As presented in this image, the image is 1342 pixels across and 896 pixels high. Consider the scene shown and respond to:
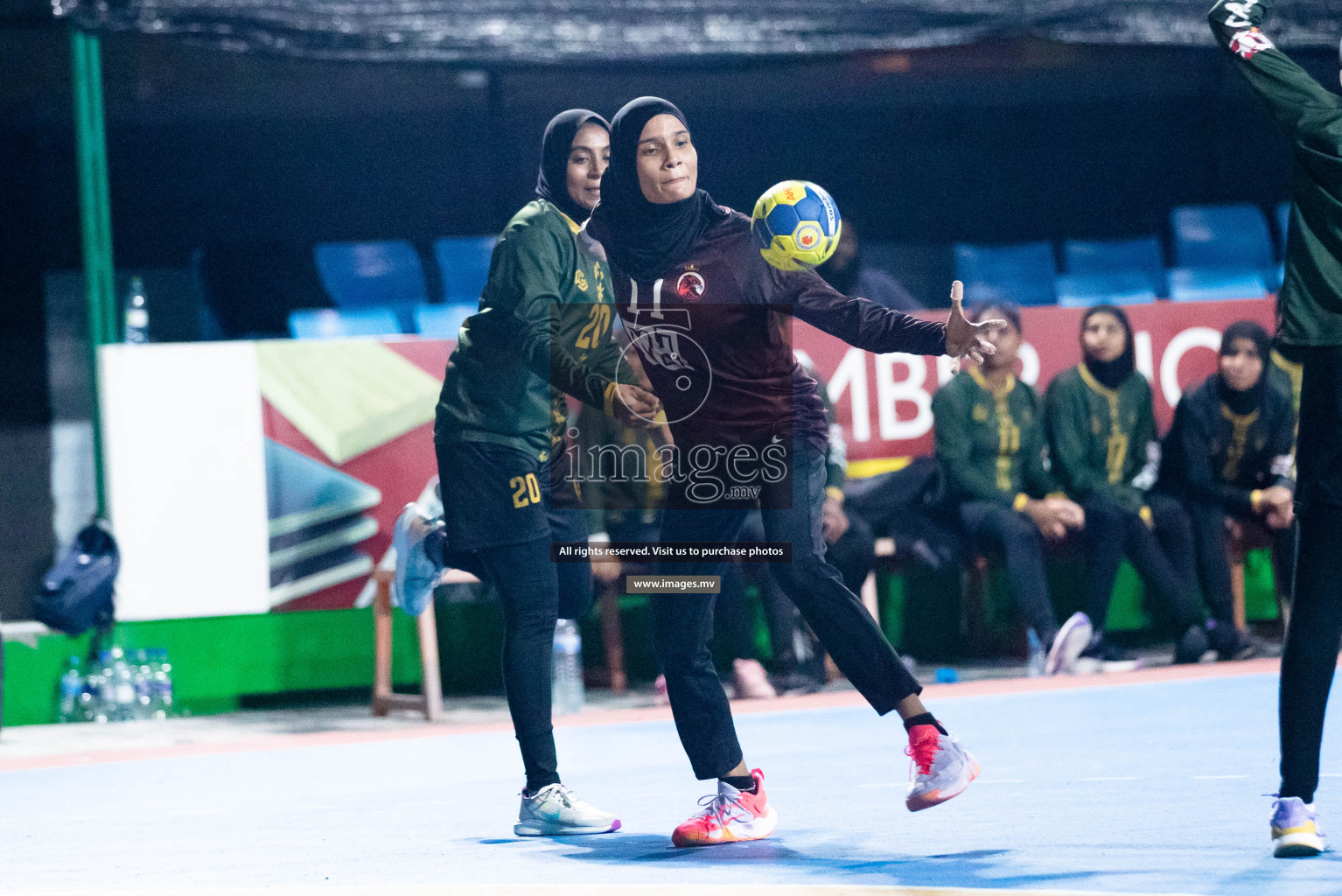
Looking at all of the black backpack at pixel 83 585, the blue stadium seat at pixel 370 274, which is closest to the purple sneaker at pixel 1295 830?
the black backpack at pixel 83 585

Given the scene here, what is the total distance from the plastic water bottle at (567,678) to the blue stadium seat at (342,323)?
2.54 meters

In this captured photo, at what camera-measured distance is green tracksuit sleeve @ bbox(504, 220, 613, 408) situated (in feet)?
14.4

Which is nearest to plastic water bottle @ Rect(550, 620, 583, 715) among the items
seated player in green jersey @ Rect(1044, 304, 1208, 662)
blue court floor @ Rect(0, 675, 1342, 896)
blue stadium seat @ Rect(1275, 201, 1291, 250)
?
blue court floor @ Rect(0, 675, 1342, 896)

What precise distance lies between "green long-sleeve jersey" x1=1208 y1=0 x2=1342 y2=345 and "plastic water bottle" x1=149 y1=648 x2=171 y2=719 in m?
5.68

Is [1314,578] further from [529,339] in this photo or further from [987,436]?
[987,436]

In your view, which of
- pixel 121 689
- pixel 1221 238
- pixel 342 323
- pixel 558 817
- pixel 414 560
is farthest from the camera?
pixel 1221 238

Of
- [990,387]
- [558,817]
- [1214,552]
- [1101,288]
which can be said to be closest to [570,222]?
[558,817]

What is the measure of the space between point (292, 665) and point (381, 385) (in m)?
1.44

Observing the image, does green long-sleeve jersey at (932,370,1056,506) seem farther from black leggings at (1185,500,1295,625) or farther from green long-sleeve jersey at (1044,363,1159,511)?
black leggings at (1185,500,1295,625)

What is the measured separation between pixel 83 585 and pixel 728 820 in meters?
4.27

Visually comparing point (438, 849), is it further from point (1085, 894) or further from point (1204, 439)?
point (1204, 439)

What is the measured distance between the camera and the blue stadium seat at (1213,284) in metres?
9.75

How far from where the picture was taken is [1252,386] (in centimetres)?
812

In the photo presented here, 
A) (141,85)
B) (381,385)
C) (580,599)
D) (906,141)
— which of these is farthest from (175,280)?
(580,599)
